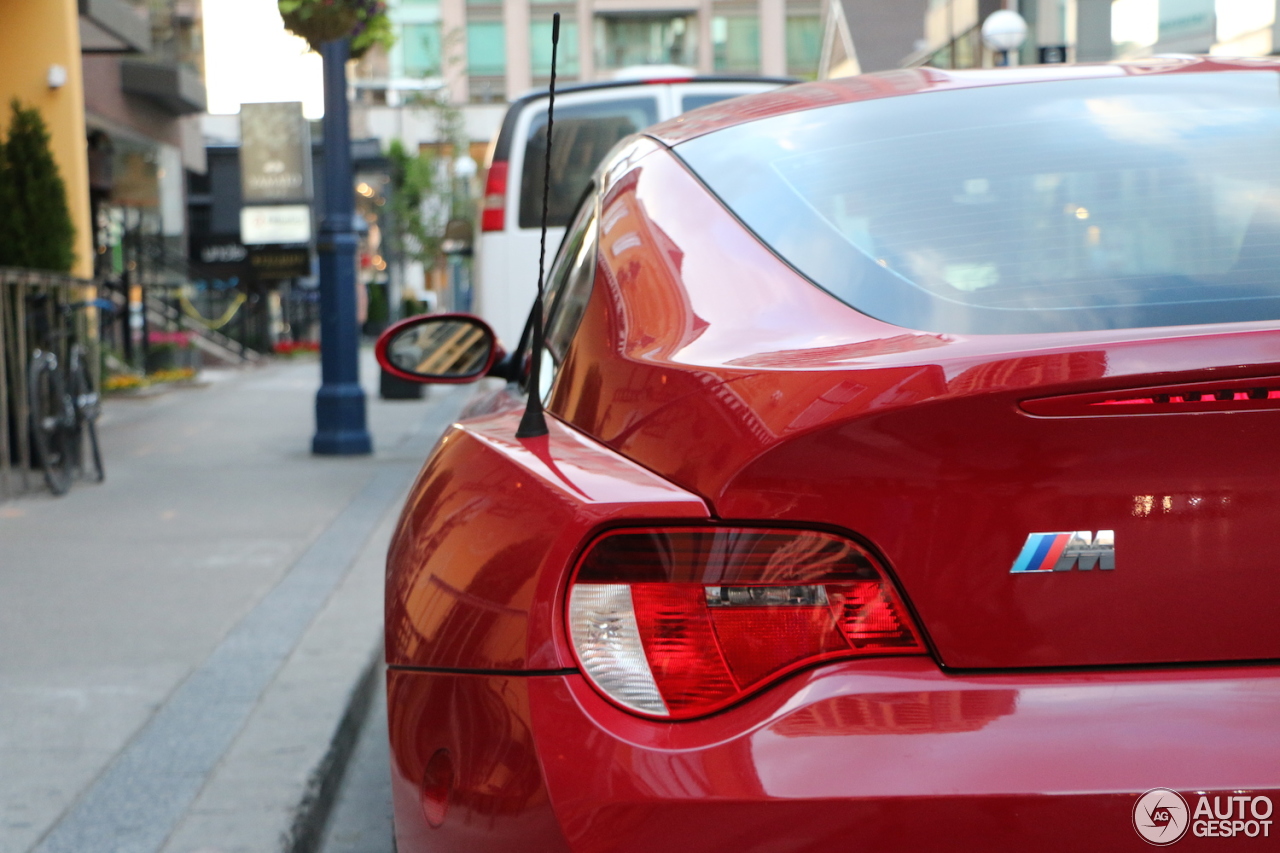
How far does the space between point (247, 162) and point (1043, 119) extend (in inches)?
770

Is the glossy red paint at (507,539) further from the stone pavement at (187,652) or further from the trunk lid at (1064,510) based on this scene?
the stone pavement at (187,652)

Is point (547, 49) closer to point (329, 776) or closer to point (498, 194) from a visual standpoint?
point (498, 194)

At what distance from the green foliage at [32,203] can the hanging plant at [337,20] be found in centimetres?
213

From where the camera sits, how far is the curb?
3.42 metres

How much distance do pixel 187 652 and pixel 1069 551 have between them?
408 cm

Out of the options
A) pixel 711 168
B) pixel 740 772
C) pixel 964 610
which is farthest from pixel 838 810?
pixel 711 168

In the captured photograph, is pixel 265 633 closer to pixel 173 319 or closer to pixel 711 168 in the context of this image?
pixel 711 168

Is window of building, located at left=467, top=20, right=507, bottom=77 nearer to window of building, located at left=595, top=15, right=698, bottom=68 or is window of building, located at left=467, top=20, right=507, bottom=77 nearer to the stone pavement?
window of building, located at left=595, top=15, right=698, bottom=68

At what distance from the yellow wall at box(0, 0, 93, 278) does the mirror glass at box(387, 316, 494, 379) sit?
956cm

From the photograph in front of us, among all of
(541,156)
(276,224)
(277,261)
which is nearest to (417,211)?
(277,261)

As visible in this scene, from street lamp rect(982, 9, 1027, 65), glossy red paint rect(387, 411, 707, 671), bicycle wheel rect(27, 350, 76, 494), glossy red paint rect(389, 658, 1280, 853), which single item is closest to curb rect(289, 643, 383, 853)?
glossy red paint rect(387, 411, 707, 671)

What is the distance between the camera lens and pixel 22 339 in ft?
29.2

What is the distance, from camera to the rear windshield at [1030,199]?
1.83 meters
